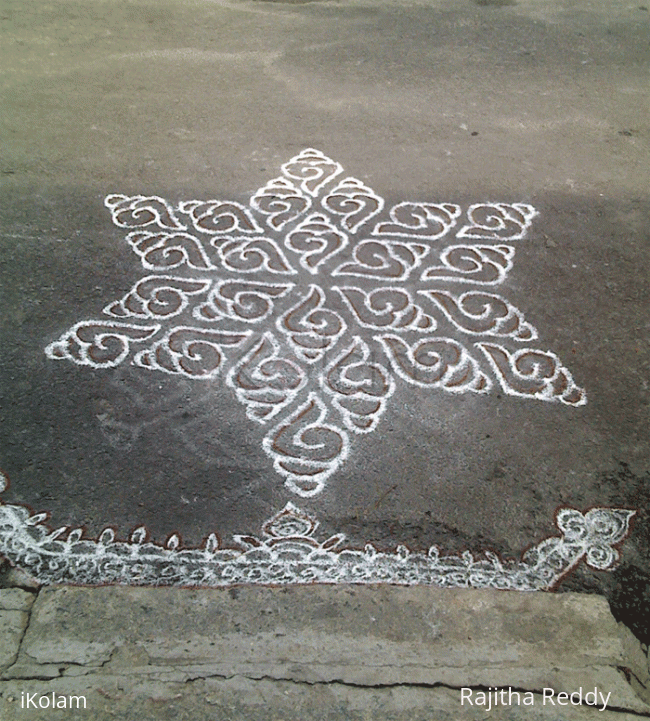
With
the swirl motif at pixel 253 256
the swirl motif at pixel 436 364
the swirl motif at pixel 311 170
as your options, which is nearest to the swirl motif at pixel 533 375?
the swirl motif at pixel 436 364

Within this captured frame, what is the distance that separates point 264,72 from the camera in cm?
658

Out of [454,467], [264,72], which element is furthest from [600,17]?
[454,467]

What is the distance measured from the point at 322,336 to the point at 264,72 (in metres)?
3.96

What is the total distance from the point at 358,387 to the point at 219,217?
1771mm

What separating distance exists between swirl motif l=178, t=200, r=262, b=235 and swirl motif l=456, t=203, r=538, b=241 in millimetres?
1400

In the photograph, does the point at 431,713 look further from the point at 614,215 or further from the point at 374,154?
the point at 374,154

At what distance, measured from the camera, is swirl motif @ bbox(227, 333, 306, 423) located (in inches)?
131

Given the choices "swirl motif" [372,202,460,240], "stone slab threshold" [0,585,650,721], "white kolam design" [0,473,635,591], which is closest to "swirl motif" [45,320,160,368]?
"white kolam design" [0,473,635,591]

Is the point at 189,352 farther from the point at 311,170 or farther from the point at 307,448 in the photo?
the point at 311,170

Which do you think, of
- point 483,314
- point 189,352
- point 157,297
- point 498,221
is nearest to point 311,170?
point 498,221

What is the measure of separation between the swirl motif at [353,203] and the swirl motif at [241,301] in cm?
81

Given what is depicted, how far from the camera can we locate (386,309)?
3887 mm

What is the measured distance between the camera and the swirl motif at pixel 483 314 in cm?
374

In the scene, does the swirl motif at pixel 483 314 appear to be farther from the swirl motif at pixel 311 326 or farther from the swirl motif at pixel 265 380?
the swirl motif at pixel 265 380
